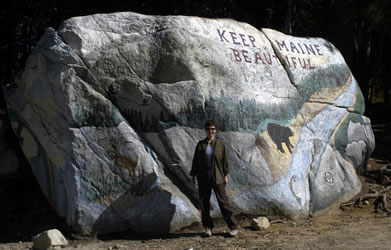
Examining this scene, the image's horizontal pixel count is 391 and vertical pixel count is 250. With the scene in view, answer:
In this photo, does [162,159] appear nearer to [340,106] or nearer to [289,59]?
[289,59]

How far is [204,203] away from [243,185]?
3.55 feet

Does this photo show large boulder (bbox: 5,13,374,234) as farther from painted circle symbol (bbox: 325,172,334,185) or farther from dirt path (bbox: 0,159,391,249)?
dirt path (bbox: 0,159,391,249)

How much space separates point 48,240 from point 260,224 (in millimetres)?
2758

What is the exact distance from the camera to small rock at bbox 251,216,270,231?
6.20 metres

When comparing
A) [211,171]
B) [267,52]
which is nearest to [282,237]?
[211,171]

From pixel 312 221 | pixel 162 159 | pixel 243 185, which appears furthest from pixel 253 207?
pixel 162 159

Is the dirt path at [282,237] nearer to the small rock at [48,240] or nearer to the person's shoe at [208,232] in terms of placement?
the person's shoe at [208,232]

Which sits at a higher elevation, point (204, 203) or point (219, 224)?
point (204, 203)

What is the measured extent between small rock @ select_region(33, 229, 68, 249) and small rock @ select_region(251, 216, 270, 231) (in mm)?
2538

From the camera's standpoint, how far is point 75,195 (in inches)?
247

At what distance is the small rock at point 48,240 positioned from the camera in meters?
5.61

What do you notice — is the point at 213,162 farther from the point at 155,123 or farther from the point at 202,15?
the point at 202,15

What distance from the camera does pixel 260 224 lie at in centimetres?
620

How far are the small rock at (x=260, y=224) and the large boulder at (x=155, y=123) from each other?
30 cm
